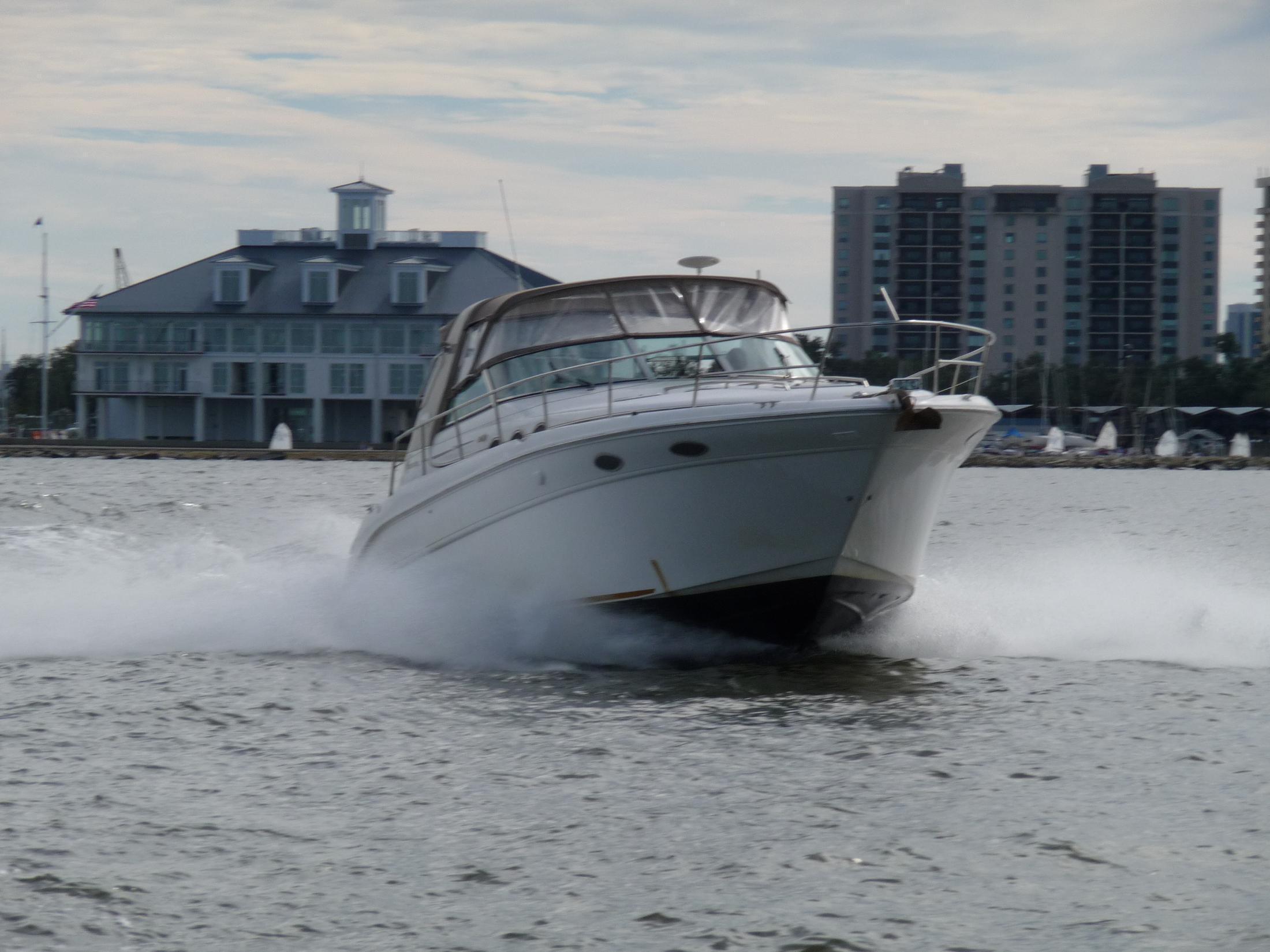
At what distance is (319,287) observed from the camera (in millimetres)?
71625

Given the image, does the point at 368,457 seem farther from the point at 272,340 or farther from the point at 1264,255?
the point at 1264,255

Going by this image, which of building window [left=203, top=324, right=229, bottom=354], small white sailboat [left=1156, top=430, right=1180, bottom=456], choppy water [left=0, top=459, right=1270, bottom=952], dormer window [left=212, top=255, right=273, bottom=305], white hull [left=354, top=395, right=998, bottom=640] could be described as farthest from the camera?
small white sailboat [left=1156, top=430, right=1180, bottom=456]

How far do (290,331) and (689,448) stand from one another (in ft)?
216

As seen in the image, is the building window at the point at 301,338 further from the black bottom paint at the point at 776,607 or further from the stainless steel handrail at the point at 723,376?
the black bottom paint at the point at 776,607

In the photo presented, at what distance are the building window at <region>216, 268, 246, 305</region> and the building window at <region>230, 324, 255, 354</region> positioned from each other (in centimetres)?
131

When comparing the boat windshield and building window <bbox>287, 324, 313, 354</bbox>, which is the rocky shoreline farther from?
the boat windshield

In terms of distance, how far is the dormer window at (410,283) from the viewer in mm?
69812

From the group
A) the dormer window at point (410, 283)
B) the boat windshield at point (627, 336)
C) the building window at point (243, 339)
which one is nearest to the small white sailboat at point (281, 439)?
the building window at point (243, 339)

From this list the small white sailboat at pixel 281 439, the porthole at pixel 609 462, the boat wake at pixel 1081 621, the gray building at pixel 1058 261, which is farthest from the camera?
the gray building at pixel 1058 261

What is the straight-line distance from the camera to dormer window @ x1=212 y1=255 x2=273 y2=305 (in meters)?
72.8

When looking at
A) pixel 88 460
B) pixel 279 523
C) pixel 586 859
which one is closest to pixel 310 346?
pixel 88 460

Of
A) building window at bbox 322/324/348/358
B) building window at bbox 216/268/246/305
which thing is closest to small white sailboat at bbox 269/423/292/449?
building window at bbox 322/324/348/358

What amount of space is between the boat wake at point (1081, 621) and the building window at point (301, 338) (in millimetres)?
Result: 59911

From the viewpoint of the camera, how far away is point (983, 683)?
9.88m
